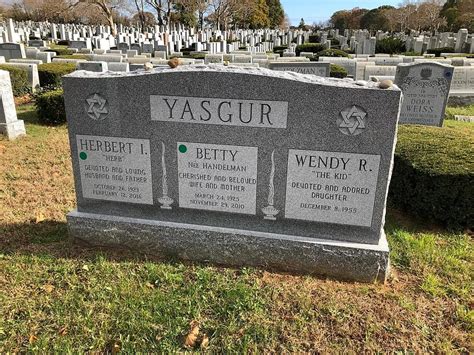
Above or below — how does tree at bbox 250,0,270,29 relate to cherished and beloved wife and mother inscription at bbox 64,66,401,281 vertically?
above

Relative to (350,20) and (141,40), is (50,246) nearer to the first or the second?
(141,40)

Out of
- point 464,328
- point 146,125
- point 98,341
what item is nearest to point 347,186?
point 464,328

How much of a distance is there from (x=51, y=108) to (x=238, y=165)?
21.2 feet

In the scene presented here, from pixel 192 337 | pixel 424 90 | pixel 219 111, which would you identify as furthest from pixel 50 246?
pixel 424 90

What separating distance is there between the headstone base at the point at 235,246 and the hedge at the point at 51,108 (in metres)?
5.43

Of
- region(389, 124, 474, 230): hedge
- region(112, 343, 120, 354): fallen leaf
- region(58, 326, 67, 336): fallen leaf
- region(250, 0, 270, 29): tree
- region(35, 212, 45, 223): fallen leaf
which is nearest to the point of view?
region(112, 343, 120, 354): fallen leaf

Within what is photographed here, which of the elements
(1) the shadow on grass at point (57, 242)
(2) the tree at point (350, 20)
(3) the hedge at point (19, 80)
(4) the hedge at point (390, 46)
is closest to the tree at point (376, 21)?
(2) the tree at point (350, 20)

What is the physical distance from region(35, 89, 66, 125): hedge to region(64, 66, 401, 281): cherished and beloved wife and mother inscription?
17.6 ft

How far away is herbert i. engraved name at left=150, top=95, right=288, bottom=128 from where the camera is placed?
10.5 ft

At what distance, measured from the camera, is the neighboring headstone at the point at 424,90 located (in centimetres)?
827

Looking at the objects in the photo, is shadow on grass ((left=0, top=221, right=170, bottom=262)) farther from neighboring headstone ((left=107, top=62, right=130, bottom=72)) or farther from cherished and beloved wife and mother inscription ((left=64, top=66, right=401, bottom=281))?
neighboring headstone ((left=107, top=62, right=130, bottom=72))

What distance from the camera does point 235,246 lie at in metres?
3.48

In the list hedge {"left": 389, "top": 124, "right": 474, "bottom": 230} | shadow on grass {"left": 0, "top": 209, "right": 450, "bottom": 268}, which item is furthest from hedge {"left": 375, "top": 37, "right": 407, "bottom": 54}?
shadow on grass {"left": 0, "top": 209, "right": 450, "bottom": 268}

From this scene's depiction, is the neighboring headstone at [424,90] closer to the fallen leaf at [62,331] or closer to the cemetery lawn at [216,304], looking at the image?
the cemetery lawn at [216,304]
